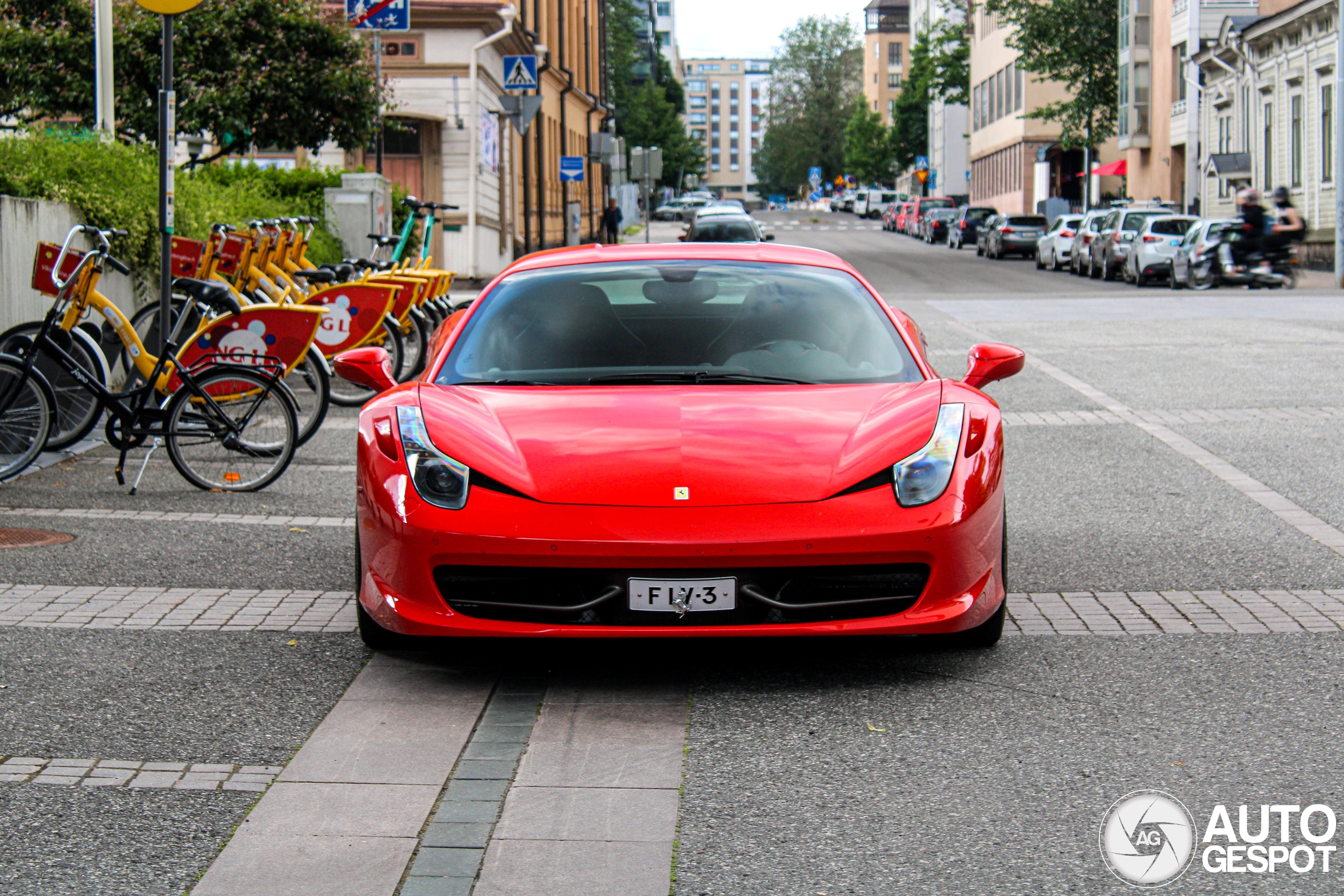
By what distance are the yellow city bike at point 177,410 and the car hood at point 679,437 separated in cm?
305

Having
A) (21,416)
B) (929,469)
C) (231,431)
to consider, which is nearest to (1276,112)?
(231,431)

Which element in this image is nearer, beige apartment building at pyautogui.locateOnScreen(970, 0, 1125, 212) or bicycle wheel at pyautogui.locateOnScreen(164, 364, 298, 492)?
bicycle wheel at pyautogui.locateOnScreen(164, 364, 298, 492)

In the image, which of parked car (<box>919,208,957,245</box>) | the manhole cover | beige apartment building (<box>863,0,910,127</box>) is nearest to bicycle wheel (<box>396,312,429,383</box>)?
the manhole cover

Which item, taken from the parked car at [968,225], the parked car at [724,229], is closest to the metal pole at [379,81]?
the parked car at [724,229]

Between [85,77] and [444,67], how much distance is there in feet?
41.6

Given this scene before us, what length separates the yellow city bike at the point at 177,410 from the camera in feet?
27.0

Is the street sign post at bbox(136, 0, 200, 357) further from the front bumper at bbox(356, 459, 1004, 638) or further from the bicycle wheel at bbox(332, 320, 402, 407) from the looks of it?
the front bumper at bbox(356, 459, 1004, 638)

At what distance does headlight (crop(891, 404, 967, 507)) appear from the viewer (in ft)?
15.7

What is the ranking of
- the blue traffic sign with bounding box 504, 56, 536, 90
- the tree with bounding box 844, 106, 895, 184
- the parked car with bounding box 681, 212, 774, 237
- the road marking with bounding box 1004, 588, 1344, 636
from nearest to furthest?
1. the road marking with bounding box 1004, 588, 1344, 636
2. the blue traffic sign with bounding box 504, 56, 536, 90
3. the parked car with bounding box 681, 212, 774, 237
4. the tree with bounding box 844, 106, 895, 184

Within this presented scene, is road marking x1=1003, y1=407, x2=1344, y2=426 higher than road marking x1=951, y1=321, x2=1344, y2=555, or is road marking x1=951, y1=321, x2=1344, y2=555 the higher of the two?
road marking x1=1003, y1=407, x2=1344, y2=426

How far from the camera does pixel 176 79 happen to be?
2150 cm

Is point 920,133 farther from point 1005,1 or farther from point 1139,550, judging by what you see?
point 1139,550

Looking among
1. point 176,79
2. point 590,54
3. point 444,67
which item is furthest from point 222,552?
point 590,54

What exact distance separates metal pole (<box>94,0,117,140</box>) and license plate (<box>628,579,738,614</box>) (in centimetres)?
1087
